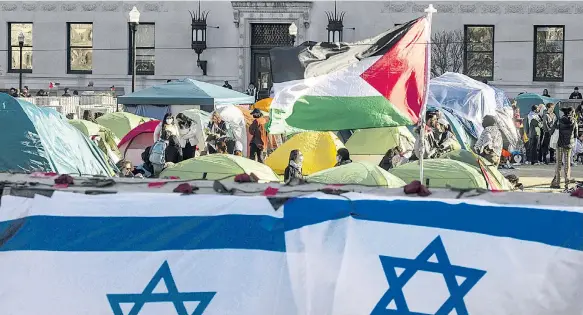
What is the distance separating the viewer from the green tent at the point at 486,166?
1431 centimetres

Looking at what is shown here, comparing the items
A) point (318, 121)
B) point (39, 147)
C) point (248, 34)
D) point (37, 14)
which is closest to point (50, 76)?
point (37, 14)

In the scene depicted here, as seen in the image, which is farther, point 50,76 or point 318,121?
point 50,76

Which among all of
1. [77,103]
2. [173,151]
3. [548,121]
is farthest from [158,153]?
[77,103]

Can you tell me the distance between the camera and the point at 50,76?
4522 centimetres

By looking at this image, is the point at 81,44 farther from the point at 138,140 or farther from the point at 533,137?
the point at 138,140

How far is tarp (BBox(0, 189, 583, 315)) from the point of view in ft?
16.1

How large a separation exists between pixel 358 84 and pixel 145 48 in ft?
118

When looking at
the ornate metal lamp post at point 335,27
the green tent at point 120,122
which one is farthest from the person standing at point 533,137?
the ornate metal lamp post at point 335,27

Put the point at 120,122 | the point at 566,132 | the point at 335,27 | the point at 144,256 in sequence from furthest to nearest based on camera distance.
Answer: the point at 335,27 → the point at 120,122 → the point at 566,132 → the point at 144,256

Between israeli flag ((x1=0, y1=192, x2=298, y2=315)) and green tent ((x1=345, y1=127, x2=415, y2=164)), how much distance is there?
49.2 ft

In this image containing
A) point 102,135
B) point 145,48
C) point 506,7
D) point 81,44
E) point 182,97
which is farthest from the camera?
point 81,44

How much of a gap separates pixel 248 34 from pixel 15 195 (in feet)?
129

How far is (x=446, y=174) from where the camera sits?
1308cm

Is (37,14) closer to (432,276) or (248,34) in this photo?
(248,34)
